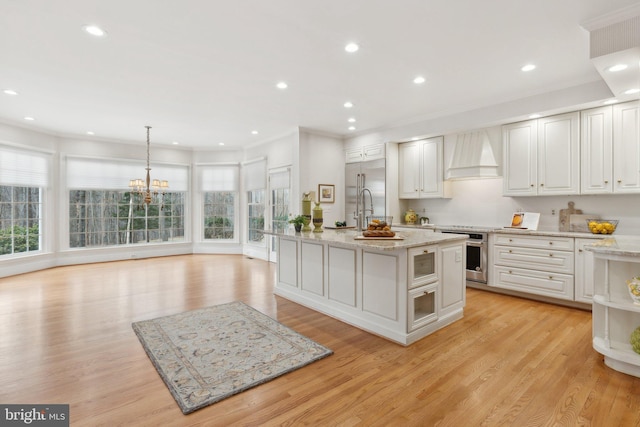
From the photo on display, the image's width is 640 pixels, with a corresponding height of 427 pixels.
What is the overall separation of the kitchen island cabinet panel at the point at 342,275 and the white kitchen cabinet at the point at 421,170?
292 cm

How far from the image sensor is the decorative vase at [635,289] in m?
2.34

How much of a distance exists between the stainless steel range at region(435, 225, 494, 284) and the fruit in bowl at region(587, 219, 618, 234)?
1141 mm

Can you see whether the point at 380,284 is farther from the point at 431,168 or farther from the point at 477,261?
the point at 431,168

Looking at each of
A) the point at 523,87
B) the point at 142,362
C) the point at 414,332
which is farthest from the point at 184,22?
the point at 523,87

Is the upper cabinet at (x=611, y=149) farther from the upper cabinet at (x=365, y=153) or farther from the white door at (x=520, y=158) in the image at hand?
the upper cabinet at (x=365, y=153)


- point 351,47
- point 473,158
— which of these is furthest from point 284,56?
point 473,158

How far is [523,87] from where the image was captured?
4.16 metres

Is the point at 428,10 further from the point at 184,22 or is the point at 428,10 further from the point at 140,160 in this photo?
the point at 140,160

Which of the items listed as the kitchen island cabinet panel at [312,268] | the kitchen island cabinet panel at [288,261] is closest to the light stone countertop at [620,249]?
the kitchen island cabinet panel at [312,268]

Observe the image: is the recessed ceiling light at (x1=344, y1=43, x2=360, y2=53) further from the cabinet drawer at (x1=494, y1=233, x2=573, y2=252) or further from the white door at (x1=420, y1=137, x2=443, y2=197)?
the cabinet drawer at (x1=494, y1=233, x2=573, y2=252)

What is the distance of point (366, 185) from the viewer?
6.55 metres

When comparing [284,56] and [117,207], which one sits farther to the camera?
[117,207]

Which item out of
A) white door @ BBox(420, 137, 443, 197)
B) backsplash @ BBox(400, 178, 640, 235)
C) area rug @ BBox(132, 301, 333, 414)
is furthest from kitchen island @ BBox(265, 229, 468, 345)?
white door @ BBox(420, 137, 443, 197)

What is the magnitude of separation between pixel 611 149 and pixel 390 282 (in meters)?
3.33
